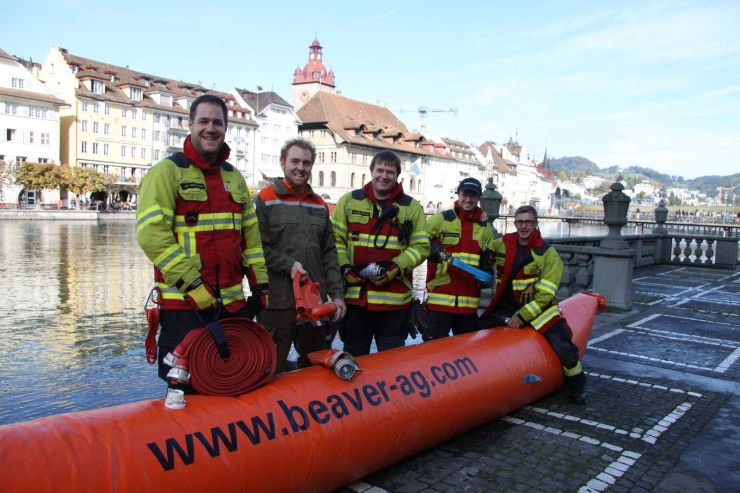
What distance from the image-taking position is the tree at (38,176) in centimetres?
4841

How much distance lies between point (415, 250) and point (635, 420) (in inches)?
91.1

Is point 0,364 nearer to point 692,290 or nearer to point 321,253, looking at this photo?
point 321,253

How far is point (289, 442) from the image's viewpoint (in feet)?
11.3

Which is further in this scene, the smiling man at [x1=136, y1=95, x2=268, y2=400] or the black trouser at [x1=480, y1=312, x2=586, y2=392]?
the black trouser at [x1=480, y1=312, x2=586, y2=392]

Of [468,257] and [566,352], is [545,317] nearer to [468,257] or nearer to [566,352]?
[566,352]

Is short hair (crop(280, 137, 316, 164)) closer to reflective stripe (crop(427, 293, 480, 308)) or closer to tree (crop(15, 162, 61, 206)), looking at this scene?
reflective stripe (crop(427, 293, 480, 308))

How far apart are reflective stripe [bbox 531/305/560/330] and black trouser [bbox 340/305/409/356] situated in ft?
4.18

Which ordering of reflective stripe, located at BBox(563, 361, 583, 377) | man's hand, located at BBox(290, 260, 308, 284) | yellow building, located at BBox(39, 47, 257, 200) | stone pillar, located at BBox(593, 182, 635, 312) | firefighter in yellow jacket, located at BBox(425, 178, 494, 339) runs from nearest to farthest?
man's hand, located at BBox(290, 260, 308, 284), reflective stripe, located at BBox(563, 361, 583, 377), firefighter in yellow jacket, located at BBox(425, 178, 494, 339), stone pillar, located at BBox(593, 182, 635, 312), yellow building, located at BBox(39, 47, 257, 200)

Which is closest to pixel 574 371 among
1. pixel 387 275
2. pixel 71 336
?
pixel 387 275

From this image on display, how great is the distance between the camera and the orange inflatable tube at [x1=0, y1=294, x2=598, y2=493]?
2832mm

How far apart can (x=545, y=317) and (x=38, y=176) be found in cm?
5184

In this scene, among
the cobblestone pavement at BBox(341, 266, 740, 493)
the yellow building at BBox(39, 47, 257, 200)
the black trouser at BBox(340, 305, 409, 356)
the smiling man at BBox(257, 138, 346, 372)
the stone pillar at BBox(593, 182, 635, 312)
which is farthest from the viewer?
the yellow building at BBox(39, 47, 257, 200)

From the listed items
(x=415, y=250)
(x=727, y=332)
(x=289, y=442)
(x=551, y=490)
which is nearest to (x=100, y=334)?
(x=415, y=250)

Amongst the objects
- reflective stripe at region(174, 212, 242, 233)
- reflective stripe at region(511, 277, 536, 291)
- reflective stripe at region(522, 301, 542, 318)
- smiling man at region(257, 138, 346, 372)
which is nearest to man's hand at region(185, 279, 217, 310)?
reflective stripe at region(174, 212, 242, 233)
